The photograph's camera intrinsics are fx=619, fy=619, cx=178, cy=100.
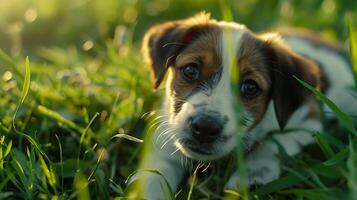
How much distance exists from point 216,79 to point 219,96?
20cm

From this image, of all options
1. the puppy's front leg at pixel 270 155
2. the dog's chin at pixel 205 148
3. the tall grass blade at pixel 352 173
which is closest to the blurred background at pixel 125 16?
the puppy's front leg at pixel 270 155

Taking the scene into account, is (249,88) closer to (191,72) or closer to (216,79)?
(216,79)

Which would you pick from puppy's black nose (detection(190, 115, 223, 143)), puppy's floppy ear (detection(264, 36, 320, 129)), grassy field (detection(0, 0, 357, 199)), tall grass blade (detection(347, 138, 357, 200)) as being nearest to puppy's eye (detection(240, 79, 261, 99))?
puppy's floppy ear (detection(264, 36, 320, 129))

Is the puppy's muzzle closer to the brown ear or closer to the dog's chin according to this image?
the dog's chin

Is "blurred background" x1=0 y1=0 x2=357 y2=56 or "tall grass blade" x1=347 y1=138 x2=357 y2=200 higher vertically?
"tall grass blade" x1=347 y1=138 x2=357 y2=200

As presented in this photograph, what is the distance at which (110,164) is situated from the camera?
4.64m

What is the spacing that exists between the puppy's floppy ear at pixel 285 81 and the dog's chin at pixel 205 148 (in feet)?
1.99

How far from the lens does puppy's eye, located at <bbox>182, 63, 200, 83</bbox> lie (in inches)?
179

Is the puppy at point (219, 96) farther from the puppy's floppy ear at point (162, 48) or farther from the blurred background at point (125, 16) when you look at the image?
the blurred background at point (125, 16)

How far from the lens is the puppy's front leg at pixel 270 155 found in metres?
4.42

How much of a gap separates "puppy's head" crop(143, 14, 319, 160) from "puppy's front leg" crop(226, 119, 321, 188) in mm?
254

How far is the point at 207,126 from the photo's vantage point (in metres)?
3.99

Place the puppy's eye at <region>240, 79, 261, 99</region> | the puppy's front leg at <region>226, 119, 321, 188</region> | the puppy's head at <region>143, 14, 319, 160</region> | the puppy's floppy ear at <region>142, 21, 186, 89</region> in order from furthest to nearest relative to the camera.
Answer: the puppy's floppy ear at <region>142, 21, 186, 89</region> < the puppy's eye at <region>240, 79, 261, 99</region> < the puppy's front leg at <region>226, 119, 321, 188</region> < the puppy's head at <region>143, 14, 319, 160</region>

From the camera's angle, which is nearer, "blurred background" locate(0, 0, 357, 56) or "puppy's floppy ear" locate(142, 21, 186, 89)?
"puppy's floppy ear" locate(142, 21, 186, 89)
